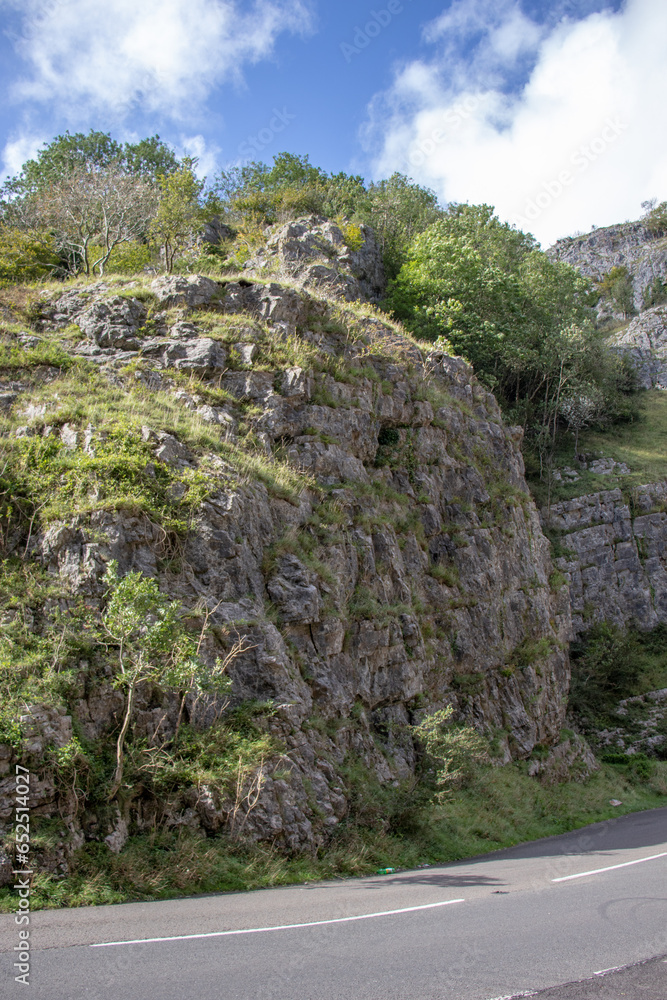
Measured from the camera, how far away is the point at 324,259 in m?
26.8

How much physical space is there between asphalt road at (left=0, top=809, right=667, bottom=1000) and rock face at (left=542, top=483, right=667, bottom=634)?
18.6m

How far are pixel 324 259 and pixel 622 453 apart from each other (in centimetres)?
1895

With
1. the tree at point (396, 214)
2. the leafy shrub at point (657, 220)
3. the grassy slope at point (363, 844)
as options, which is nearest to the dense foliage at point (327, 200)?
the tree at point (396, 214)

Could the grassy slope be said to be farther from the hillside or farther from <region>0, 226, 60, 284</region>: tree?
<region>0, 226, 60, 284</region>: tree

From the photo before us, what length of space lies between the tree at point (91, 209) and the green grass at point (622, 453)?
21347 millimetres

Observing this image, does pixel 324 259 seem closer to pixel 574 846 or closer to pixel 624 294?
pixel 574 846

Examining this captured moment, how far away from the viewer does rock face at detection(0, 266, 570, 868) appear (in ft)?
30.3

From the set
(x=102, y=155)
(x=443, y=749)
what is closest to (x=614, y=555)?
(x=443, y=749)

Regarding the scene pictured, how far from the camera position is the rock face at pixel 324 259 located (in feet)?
76.4

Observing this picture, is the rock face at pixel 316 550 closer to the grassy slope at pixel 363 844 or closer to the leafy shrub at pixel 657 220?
the grassy slope at pixel 363 844

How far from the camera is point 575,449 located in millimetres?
32188

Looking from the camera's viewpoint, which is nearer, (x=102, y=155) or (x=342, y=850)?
(x=342, y=850)

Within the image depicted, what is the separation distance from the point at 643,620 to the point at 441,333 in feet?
51.6

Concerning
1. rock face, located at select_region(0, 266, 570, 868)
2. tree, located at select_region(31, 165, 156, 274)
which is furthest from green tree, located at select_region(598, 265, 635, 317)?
tree, located at select_region(31, 165, 156, 274)
